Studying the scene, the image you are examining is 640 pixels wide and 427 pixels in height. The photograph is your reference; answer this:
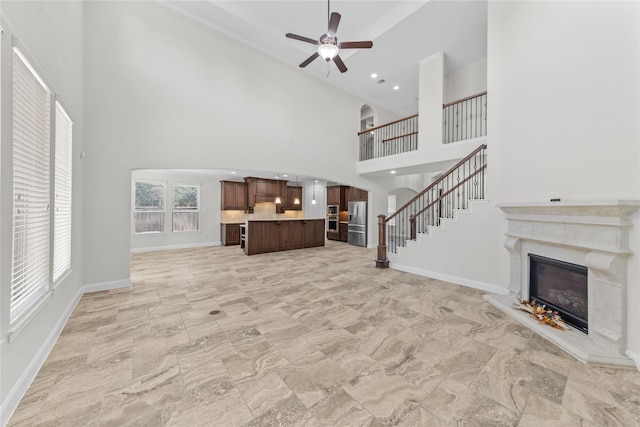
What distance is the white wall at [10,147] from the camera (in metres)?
1.57

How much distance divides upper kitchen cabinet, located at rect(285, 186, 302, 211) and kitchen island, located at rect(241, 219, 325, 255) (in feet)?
7.43

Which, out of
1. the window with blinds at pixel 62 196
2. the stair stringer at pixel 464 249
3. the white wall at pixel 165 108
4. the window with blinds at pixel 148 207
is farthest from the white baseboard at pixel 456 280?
the window with blinds at pixel 148 207

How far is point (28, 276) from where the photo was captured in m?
2.02

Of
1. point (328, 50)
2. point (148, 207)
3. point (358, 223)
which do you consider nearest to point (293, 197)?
point (358, 223)

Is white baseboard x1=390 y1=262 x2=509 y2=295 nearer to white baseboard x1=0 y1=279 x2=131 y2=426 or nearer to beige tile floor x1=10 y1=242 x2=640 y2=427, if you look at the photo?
beige tile floor x1=10 y1=242 x2=640 y2=427

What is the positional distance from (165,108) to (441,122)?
6416mm

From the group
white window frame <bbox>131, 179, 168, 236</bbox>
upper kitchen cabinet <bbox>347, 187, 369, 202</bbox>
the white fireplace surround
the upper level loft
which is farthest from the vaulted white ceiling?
white window frame <bbox>131, 179, 168, 236</bbox>

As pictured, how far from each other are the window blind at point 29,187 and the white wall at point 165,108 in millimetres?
2041

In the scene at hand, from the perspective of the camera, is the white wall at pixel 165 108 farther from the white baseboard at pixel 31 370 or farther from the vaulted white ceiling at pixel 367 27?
the white baseboard at pixel 31 370

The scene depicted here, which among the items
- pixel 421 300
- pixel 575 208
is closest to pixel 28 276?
pixel 421 300

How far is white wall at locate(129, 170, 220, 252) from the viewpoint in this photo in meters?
7.86

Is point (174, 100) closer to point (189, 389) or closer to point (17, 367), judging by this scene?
point (17, 367)

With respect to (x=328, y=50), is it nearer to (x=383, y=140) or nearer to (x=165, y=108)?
(x=165, y=108)

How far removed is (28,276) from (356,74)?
8137 mm
